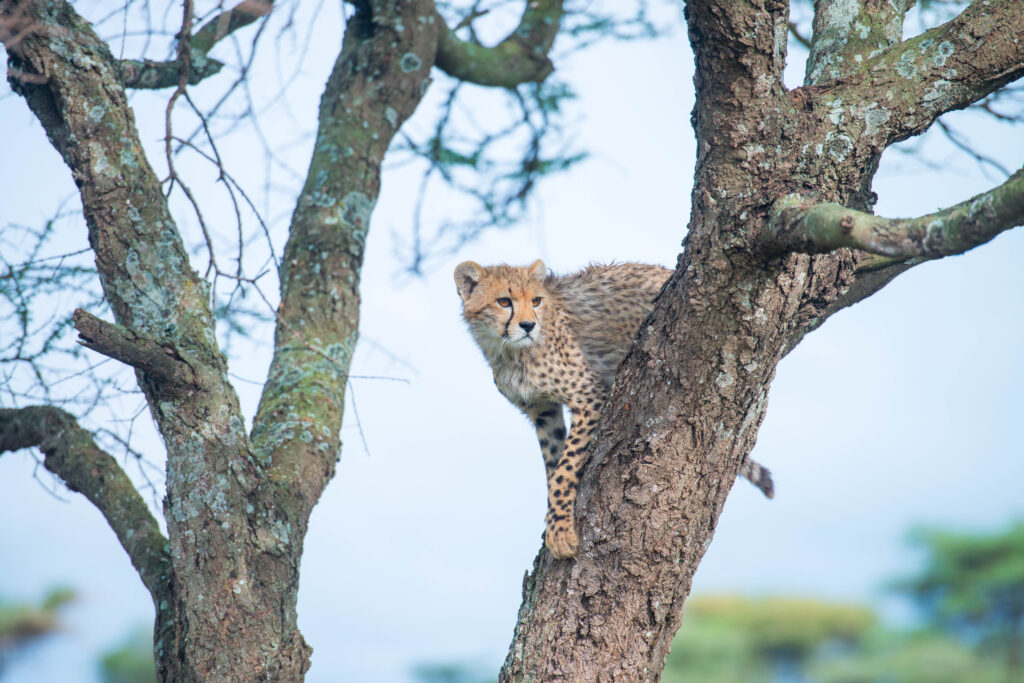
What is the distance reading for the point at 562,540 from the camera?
2693mm

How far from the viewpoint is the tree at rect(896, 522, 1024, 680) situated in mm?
9352

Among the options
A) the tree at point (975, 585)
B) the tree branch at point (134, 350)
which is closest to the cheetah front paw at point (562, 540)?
the tree branch at point (134, 350)

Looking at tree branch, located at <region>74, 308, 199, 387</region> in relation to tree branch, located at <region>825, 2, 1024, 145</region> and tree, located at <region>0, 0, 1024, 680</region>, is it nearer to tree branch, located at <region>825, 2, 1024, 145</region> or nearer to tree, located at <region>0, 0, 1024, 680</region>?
tree, located at <region>0, 0, 1024, 680</region>

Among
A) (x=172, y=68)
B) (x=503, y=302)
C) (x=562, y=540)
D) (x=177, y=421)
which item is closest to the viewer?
(x=562, y=540)

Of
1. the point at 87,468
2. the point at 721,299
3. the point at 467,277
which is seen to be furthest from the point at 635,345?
the point at 87,468

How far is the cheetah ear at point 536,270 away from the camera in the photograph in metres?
3.78

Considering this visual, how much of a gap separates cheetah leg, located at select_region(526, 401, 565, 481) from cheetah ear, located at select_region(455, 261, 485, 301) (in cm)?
61

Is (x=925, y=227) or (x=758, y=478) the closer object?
(x=925, y=227)

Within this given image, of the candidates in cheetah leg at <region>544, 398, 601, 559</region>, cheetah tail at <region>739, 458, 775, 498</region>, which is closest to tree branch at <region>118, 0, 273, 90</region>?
cheetah leg at <region>544, 398, 601, 559</region>

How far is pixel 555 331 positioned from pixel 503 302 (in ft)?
0.79

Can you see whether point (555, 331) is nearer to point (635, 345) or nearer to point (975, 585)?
point (635, 345)

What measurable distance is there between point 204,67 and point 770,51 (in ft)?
9.08

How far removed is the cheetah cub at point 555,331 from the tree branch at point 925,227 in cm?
140

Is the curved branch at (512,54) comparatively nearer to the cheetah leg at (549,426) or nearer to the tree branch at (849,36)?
the cheetah leg at (549,426)
